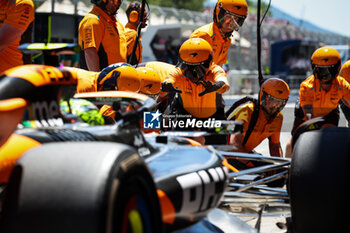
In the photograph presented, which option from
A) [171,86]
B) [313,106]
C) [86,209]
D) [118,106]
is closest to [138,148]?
[118,106]

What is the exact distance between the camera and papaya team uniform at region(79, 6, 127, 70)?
5.16 meters

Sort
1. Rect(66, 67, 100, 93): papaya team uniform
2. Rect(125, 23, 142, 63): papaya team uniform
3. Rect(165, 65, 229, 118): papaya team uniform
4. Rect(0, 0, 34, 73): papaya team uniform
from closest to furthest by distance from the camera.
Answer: Rect(66, 67, 100, 93): papaya team uniform → Rect(0, 0, 34, 73): papaya team uniform → Rect(165, 65, 229, 118): papaya team uniform → Rect(125, 23, 142, 63): papaya team uniform

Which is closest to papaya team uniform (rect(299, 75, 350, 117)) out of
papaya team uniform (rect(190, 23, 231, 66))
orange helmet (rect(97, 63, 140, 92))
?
papaya team uniform (rect(190, 23, 231, 66))

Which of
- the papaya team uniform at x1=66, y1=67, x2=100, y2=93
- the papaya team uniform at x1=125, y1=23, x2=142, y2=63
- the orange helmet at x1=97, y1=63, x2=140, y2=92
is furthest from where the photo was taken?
the papaya team uniform at x1=125, y1=23, x2=142, y2=63

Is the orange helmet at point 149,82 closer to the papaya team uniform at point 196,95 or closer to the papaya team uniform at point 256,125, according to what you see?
the papaya team uniform at point 196,95

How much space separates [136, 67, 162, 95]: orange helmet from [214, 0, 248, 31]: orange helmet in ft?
3.42

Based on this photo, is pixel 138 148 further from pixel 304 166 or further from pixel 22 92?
pixel 304 166

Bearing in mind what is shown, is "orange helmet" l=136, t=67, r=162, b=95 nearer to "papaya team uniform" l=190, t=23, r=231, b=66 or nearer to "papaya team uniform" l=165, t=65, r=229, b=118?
"papaya team uniform" l=165, t=65, r=229, b=118

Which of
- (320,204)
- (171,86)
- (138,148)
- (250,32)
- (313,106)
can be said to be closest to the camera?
(138,148)

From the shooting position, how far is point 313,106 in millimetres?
6324

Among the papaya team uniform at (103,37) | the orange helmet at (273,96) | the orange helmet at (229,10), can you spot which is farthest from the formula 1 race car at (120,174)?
the orange helmet at (229,10)

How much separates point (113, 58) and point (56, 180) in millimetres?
3763

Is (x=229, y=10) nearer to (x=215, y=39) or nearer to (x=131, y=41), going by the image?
(x=215, y=39)

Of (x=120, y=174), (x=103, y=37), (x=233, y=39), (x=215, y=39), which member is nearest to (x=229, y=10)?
(x=215, y=39)
